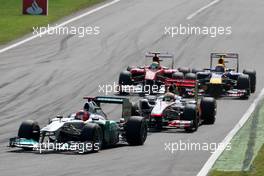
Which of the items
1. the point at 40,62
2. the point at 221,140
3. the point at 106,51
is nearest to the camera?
the point at 221,140

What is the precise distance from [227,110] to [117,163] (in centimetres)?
1393

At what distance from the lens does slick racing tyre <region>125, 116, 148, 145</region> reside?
92.7 feet

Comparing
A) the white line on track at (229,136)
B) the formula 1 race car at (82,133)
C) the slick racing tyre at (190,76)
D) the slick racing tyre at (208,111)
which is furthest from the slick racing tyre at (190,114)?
the slick racing tyre at (190,76)

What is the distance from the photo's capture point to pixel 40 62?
49688 millimetres

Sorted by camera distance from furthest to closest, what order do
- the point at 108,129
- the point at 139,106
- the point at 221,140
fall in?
the point at 139,106, the point at 221,140, the point at 108,129

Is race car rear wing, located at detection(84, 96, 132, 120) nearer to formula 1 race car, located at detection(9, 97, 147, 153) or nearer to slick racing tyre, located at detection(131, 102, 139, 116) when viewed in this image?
formula 1 race car, located at detection(9, 97, 147, 153)

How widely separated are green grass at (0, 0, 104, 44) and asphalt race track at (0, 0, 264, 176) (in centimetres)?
157

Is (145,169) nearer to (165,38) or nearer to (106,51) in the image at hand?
(106,51)

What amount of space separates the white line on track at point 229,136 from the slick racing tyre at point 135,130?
91.9 inches

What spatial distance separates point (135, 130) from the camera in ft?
92.9

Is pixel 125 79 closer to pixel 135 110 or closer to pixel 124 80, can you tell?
pixel 124 80

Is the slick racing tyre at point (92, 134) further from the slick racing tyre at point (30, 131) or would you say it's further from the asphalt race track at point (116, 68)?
the slick racing tyre at point (30, 131)

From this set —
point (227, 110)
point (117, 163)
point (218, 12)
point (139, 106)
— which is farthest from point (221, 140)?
point (218, 12)

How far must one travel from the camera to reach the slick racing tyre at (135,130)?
28266 mm
